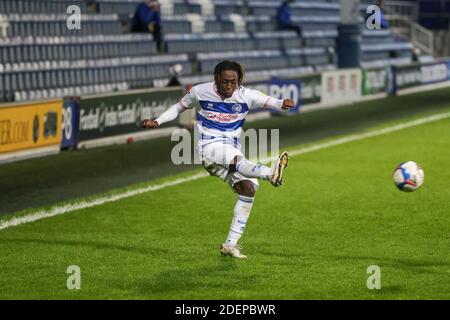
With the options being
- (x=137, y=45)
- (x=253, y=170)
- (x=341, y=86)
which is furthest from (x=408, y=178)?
(x=341, y=86)

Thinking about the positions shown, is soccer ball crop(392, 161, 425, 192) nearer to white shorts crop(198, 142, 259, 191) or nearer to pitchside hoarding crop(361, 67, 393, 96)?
white shorts crop(198, 142, 259, 191)

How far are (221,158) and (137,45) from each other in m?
18.3

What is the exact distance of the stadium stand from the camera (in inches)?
904

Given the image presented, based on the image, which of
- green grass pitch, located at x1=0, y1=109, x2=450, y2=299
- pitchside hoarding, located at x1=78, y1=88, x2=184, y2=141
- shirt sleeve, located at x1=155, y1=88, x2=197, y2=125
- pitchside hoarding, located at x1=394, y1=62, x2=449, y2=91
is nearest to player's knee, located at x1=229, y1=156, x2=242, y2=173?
shirt sleeve, located at x1=155, y1=88, x2=197, y2=125

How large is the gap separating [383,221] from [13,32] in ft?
44.9

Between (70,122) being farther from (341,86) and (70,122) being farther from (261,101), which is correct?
(341,86)

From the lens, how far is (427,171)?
16.5m

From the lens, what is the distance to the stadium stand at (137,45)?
2295 cm

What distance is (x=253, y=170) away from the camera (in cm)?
930

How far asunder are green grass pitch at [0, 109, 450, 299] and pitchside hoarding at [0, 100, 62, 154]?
3.59m

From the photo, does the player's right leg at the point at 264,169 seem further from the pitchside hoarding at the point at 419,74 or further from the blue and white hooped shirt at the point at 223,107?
the pitchside hoarding at the point at 419,74

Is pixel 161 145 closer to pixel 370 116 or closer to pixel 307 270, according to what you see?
pixel 370 116
